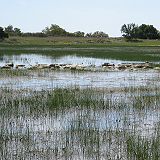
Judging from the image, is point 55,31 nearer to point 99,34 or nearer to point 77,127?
point 99,34

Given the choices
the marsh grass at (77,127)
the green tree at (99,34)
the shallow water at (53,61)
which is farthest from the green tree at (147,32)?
the marsh grass at (77,127)

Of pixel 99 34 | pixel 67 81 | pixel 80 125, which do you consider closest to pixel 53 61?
pixel 67 81

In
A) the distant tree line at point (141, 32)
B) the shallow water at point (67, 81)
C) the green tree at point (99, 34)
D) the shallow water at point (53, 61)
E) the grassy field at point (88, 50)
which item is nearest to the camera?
the shallow water at point (67, 81)

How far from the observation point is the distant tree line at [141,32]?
13725 centimetres

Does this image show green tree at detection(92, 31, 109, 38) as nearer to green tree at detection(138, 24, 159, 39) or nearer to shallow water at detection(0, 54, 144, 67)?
green tree at detection(138, 24, 159, 39)

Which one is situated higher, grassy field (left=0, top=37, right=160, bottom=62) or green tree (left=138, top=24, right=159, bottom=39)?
green tree (left=138, top=24, right=159, bottom=39)

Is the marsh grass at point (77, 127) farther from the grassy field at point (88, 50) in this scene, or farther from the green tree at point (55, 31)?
the green tree at point (55, 31)

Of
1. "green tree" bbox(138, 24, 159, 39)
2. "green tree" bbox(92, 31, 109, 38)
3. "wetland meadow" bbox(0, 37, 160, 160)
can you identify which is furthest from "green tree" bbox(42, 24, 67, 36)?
"wetland meadow" bbox(0, 37, 160, 160)

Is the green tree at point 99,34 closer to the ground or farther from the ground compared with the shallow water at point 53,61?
farther from the ground

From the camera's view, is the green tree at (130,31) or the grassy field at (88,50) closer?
the grassy field at (88,50)

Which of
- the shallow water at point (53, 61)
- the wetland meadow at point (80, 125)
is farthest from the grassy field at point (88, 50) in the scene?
the wetland meadow at point (80, 125)

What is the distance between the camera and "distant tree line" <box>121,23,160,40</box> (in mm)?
137250

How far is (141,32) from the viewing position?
5404 inches

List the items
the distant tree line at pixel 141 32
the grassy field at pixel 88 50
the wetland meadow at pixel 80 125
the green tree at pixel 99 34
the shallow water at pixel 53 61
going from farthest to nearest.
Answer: the green tree at pixel 99 34, the distant tree line at pixel 141 32, the grassy field at pixel 88 50, the shallow water at pixel 53 61, the wetland meadow at pixel 80 125
